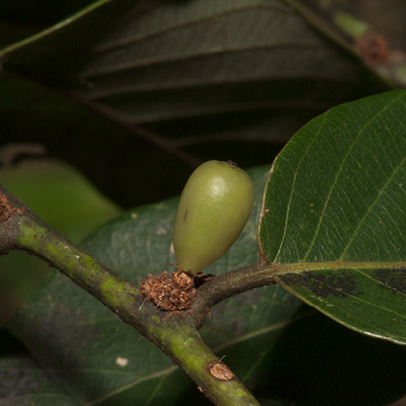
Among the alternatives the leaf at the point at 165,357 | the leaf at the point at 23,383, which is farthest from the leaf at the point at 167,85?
the leaf at the point at 23,383

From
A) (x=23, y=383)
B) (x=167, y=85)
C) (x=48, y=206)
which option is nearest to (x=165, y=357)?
(x=23, y=383)

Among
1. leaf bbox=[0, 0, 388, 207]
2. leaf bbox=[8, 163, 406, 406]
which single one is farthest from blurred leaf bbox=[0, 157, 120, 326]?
leaf bbox=[8, 163, 406, 406]

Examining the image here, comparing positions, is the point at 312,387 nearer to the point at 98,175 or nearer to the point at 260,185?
the point at 260,185

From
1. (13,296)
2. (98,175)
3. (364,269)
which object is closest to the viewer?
(364,269)

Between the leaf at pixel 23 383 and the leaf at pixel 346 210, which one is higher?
the leaf at pixel 346 210

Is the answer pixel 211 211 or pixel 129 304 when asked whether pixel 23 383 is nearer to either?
pixel 129 304

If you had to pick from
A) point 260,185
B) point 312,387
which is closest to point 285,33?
point 260,185

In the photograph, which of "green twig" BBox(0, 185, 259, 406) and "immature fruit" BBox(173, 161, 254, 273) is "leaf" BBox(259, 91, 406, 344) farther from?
"green twig" BBox(0, 185, 259, 406)

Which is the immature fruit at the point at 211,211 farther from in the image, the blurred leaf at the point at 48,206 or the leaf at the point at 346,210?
the blurred leaf at the point at 48,206
